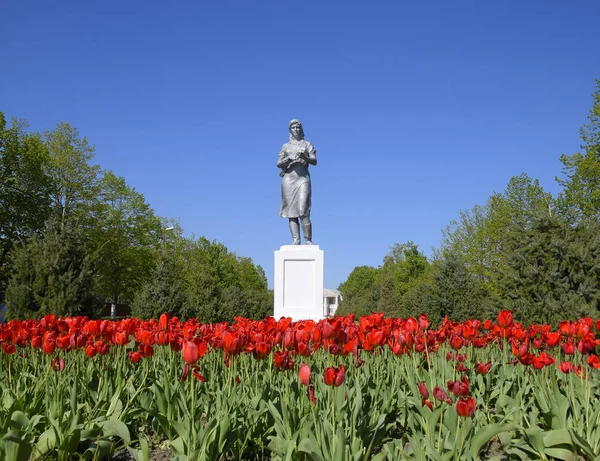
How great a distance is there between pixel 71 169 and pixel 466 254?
24376mm

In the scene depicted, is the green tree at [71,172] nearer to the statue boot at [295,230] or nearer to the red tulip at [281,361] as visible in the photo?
the statue boot at [295,230]

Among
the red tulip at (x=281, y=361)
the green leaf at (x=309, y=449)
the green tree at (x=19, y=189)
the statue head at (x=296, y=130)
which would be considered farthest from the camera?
the green tree at (x=19, y=189)

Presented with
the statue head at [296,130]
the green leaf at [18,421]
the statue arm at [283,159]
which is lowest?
the green leaf at [18,421]

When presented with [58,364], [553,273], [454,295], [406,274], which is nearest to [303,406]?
[58,364]

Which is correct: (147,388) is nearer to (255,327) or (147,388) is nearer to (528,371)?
(255,327)

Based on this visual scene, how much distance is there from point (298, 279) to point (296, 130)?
4031 mm

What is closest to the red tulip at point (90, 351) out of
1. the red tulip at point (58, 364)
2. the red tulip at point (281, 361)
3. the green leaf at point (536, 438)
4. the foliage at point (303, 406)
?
the foliage at point (303, 406)

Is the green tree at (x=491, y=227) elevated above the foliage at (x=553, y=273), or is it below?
above

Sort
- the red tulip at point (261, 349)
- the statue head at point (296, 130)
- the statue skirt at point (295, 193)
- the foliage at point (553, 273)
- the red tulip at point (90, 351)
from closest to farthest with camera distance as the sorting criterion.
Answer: the red tulip at point (261, 349)
the red tulip at point (90, 351)
the foliage at point (553, 273)
the statue skirt at point (295, 193)
the statue head at point (296, 130)

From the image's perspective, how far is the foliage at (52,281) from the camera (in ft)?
39.8

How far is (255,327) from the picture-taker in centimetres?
534

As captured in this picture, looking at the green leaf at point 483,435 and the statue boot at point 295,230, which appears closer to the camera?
the green leaf at point 483,435

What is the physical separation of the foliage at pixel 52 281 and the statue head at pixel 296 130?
6260 millimetres

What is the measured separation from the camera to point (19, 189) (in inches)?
1059
